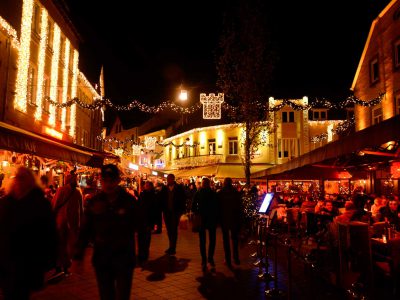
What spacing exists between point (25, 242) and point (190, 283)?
396 cm

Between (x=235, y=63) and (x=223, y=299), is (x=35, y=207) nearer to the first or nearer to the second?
(x=223, y=299)

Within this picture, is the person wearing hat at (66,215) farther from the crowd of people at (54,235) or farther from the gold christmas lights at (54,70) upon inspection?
the gold christmas lights at (54,70)

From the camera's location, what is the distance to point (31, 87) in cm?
1709

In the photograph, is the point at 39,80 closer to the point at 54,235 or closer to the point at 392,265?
the point at 54,235

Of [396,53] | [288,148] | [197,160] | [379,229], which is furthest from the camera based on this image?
[197,160]

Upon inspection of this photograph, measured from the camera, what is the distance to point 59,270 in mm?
7516

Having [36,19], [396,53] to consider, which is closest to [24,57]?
[36,19]

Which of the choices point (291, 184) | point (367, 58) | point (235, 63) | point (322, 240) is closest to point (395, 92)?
point (367, 58)

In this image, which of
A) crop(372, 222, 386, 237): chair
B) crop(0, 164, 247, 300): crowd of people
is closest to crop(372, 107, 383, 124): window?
crop(372, 222, 386, 237): chair

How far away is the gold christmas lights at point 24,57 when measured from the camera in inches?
599

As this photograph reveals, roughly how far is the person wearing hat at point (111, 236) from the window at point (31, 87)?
46.1ft

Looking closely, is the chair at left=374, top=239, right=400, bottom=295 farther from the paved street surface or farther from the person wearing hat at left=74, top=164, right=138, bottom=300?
the person wearing hat at left=74, top=164, right=138, bottom=300

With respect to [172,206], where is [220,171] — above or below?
above

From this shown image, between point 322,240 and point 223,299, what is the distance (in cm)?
282
